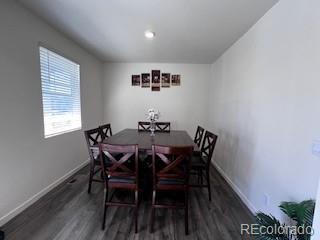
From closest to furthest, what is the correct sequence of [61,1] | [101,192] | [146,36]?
[61,1] < [101,192] < [146,36]

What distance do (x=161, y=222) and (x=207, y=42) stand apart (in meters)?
2.94

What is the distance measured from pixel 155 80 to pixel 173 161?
10.4 ft

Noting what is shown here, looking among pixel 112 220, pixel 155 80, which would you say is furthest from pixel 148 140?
pixel 155 80

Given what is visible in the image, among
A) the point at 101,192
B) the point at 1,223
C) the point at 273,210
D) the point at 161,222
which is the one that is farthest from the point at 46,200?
the point at 273,210

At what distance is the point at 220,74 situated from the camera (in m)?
3.75

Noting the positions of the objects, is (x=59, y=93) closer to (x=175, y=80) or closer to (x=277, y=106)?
(x=175, y=80)

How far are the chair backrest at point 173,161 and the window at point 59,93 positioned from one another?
1.84m

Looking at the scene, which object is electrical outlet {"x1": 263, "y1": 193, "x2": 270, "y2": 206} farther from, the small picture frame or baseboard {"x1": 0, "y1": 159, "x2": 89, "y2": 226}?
the small picture frame

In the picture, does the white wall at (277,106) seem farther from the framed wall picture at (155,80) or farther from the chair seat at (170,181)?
the framed wall picture at (155,80)

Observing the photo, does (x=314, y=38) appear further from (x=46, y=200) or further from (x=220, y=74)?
(x=46, y=200)

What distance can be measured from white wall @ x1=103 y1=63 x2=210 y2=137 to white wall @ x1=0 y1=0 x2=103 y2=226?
6.05 feet

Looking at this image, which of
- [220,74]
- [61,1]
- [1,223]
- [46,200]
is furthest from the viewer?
[220,74]

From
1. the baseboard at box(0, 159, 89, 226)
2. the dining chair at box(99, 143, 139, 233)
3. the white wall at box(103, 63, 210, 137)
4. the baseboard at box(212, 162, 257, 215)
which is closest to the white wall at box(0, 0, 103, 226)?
the baseboard at box(0, 159, 89, 226)

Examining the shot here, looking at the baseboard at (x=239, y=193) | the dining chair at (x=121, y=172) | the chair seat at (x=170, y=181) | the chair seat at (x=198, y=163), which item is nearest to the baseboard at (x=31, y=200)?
the dining chair at (x=121, y=172)
